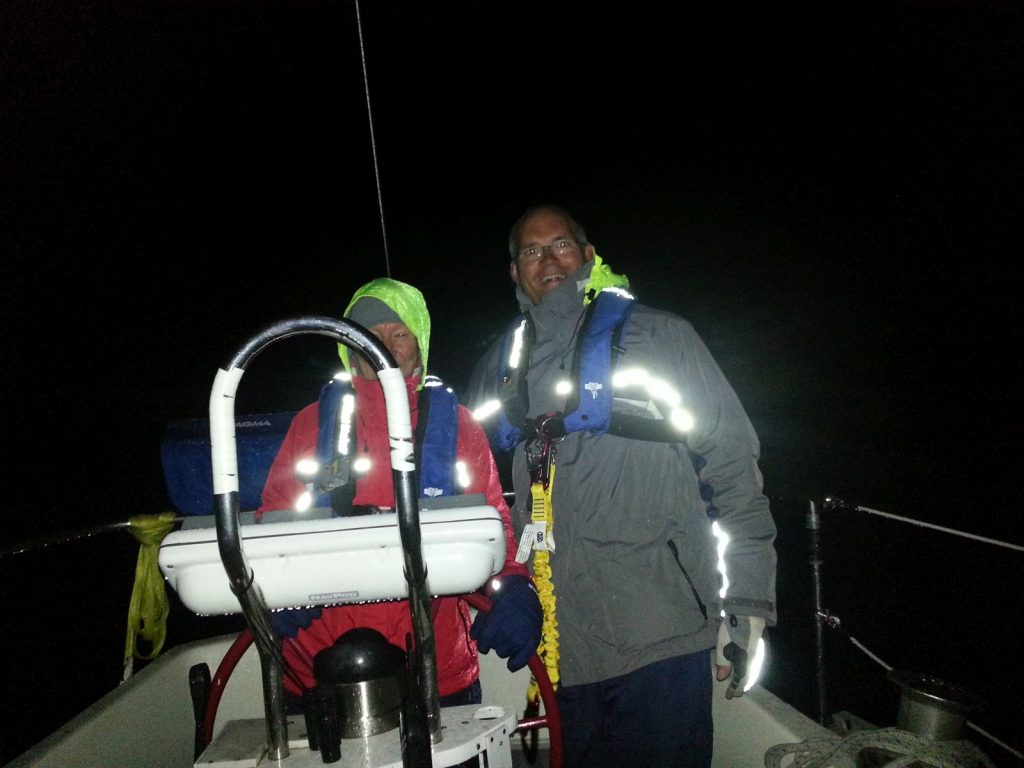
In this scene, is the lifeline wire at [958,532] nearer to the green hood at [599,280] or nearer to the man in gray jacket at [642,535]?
the man in gray jacket at [642,535]

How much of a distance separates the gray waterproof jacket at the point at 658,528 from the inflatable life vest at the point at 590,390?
0.19 ft

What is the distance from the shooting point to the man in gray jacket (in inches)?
72.2

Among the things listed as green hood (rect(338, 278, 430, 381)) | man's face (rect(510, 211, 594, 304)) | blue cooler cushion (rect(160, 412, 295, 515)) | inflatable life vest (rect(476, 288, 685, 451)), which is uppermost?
man's face (rect(510, 211, 594, 304))

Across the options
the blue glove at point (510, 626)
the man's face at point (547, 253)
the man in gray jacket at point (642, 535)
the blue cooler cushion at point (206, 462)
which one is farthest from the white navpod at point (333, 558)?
the man's face at point (547, 253)

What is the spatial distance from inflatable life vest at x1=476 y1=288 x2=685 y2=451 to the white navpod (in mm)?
1010

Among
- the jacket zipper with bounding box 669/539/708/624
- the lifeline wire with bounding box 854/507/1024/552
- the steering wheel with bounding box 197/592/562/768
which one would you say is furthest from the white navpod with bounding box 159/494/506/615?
the lifeline wire with bounding box 854/507/1024/552

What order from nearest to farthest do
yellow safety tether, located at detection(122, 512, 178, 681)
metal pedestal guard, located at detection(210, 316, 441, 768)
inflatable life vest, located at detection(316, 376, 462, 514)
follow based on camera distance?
metal pedestal guard, located at detection(210, 316, 441, 768)
inflatable life vest, located at detection(316, 376, 462, 514)
yellow safety tether, located at detection(122, 512, 178, 681)

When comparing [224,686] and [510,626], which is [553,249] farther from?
[224,686]

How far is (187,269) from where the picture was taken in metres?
24.3

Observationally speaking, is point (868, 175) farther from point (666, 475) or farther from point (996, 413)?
point (666, 475)

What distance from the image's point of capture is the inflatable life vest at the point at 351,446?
1698 mm

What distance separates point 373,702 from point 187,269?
26797mm

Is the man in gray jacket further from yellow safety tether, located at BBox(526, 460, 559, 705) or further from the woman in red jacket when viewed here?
the woman in red jacket

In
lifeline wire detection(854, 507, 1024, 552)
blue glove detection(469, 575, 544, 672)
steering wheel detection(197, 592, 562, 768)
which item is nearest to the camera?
steering wheel detection(197, 592, 562, 768)
